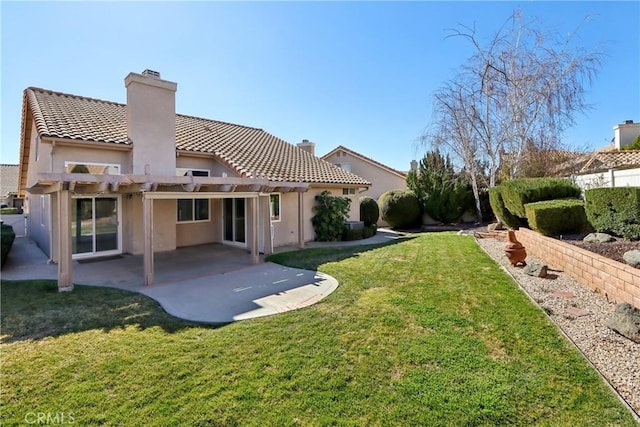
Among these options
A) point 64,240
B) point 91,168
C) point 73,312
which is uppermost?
point 91,168

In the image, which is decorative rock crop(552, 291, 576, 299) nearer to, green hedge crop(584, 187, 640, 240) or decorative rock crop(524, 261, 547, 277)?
decorative rock crop(524, 261, 547, 277)

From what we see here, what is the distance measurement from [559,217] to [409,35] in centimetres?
1008

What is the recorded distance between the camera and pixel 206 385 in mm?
3990

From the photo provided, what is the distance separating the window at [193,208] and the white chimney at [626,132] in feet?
111

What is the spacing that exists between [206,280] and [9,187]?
4524 centimetres

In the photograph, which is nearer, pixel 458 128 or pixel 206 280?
pixel 206 280

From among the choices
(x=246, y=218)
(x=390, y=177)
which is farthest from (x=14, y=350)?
(x=390, y=177)

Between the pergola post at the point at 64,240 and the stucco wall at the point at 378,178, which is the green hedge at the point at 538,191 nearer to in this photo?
the stucco wall at the point at 378,178

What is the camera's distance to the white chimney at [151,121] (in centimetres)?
1231

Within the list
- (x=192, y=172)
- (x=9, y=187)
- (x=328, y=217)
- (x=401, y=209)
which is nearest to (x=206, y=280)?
(x=192, y=172)

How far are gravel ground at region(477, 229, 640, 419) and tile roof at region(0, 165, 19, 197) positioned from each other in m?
50.6

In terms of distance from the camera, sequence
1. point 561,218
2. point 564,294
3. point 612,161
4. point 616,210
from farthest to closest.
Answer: point 612,161 → point 561,218 → point 616,210 → point 564,294

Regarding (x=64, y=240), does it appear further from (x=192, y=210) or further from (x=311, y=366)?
(x=192, y=210)

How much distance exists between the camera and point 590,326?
568cm
